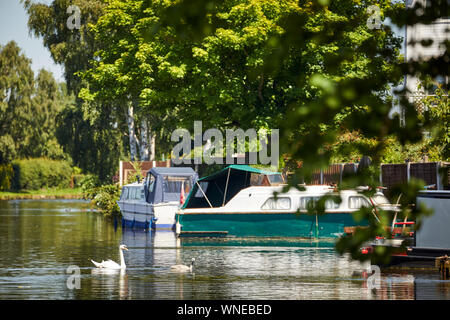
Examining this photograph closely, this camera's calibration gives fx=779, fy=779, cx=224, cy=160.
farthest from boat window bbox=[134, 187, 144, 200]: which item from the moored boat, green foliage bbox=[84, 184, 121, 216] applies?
the moored boat

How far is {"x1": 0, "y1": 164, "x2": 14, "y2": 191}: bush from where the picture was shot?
308 ft

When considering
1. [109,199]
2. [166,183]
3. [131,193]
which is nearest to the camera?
[166,183]

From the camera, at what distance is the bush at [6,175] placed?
308 feet

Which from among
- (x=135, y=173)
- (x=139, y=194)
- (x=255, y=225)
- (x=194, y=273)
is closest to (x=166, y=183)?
(x=139, y=194)

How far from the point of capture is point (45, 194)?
92.8m

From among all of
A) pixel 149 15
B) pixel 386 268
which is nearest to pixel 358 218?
pixel 386 268

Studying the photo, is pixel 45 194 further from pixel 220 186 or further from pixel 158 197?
pixel 220 186

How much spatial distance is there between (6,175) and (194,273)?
78.4 meters

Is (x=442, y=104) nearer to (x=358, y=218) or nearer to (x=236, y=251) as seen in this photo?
(x=236, y=251)

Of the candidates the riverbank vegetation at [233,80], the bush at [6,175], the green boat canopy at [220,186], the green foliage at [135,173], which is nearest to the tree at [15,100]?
the riverbank vegetation at [233,80]

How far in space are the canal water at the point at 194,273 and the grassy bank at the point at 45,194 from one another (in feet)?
184

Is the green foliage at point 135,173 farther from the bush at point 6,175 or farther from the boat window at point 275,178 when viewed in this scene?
the bush at point 6,175

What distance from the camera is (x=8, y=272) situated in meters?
20.8

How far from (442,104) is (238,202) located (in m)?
9.01
